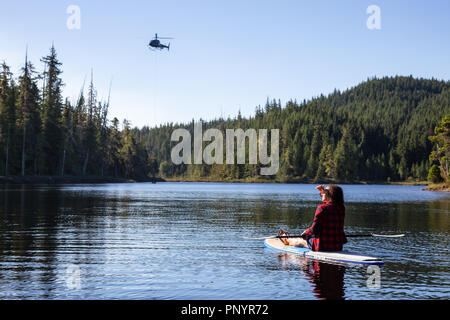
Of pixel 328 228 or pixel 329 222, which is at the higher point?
pixel 329 222

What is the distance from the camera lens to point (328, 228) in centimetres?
1712

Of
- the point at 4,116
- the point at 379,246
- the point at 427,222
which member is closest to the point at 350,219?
the point at 427,222

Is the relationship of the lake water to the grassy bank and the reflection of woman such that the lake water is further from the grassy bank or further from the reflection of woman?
the grassy bank

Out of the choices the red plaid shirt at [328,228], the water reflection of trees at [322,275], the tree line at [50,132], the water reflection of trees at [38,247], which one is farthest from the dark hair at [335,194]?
the tree line at [50,132]

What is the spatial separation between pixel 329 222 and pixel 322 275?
7.27 feet

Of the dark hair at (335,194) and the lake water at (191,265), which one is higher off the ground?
the dark hair at (335,194)

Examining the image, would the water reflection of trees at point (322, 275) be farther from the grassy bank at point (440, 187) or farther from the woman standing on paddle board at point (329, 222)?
the grassy bank at point (440, 187)

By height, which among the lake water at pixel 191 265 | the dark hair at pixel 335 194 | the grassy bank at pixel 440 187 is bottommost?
the lake water at pixel 191 265

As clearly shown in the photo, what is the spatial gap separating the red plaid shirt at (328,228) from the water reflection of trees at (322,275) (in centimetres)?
71

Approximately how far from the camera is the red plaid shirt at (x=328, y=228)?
16.4 m

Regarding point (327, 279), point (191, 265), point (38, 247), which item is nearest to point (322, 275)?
point (327, 279)

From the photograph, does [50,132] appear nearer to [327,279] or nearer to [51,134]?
[51,134]

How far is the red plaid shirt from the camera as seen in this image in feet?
53.9
